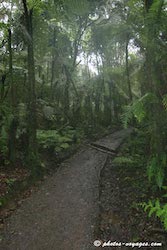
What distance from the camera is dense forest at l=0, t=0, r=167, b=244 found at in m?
5.63

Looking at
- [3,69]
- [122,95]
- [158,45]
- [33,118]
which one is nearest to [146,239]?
[158,45]

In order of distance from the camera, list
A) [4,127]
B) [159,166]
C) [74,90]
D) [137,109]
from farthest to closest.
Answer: [74,90], [4,127], [159,166], [137,109]

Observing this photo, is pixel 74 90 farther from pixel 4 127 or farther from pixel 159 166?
pixel 159 166

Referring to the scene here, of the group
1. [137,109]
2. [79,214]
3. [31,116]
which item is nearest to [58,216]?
[79,214]

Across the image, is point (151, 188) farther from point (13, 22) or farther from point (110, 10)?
point (110, 10)

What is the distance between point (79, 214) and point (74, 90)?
32.4 ft

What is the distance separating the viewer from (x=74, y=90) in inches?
592

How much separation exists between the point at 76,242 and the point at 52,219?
975mm

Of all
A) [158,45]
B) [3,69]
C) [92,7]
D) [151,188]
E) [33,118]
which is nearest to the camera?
[158,45]

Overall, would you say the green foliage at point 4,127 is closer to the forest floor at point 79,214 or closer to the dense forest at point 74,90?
the dense forest at point 74,90

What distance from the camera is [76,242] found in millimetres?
4969

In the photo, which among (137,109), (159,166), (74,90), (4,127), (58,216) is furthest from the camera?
(74,90)

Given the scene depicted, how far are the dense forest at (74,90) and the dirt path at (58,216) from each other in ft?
2.34

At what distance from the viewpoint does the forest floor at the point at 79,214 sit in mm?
5051
